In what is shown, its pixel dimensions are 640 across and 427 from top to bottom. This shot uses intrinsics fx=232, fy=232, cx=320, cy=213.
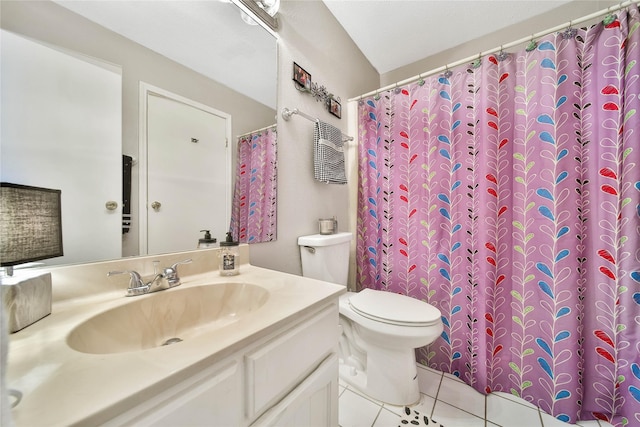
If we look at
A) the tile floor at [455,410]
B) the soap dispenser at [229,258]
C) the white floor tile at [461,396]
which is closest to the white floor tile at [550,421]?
the tile floor at [455,410]

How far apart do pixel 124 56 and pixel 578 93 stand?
1767 millimetres

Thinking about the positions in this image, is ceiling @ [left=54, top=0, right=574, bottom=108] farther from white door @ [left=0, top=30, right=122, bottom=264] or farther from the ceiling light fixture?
white door @ [left=0, top=30, right=122, bottom=264]

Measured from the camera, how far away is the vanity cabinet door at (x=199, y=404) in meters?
0.33

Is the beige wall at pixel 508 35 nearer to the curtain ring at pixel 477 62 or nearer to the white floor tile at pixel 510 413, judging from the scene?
the curtain ring at pixel 477 62

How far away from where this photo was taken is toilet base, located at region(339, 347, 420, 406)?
110 centimetres

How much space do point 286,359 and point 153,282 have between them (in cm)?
45

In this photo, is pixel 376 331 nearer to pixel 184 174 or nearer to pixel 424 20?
pixel 184 174

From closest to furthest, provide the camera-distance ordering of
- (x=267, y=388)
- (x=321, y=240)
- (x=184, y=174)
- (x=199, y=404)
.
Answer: (x=199, y=404), (x=267, y=388), (x=184, y=174), (x=321, y=240)

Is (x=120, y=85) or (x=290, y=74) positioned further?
(x=290, y=74)

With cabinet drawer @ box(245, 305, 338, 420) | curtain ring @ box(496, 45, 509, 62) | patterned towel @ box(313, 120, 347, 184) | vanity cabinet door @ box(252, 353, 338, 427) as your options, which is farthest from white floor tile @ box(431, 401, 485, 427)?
curtain ring @ box(496, 45, 509, 62)

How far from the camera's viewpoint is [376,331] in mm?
1037

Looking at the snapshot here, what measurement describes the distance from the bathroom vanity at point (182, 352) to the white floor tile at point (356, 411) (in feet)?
1.58

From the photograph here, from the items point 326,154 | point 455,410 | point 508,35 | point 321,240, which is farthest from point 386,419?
point 508,35

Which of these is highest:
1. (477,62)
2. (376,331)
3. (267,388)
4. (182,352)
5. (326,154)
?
(477,62)
